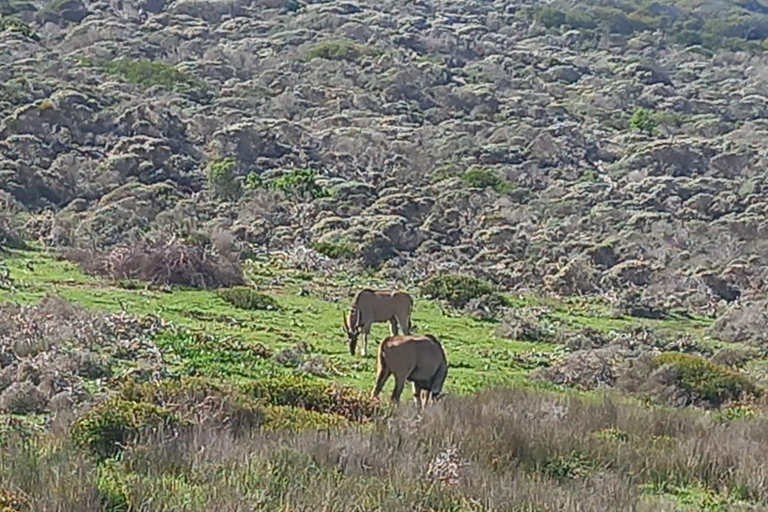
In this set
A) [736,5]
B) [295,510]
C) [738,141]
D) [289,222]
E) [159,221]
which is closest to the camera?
[295,510]

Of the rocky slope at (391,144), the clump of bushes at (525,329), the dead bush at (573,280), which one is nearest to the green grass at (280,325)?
the clump of bushes at (525,329)

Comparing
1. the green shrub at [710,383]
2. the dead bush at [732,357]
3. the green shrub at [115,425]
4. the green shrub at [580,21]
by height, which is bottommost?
the dead bush at [732,357]

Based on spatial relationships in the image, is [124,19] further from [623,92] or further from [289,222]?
[289,222]

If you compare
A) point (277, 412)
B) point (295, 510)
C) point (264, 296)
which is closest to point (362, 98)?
point (264, 296)

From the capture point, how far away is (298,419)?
10477mm

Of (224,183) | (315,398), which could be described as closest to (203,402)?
(315,398)

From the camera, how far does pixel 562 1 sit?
102 metres

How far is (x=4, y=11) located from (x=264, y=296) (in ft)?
180

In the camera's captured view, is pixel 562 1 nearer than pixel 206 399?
No

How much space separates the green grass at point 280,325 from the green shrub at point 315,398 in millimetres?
1975

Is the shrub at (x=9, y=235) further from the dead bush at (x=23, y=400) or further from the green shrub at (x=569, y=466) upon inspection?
the green shrub at (x=569, y=466)

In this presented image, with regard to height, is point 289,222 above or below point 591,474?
below

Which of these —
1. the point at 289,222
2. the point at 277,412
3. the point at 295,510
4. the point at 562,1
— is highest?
the point at 562,1

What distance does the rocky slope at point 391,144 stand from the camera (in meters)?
35.3
